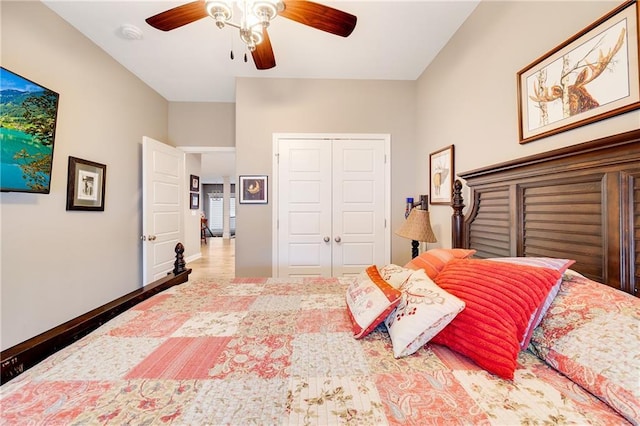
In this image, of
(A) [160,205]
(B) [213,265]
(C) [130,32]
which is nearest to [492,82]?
(C) [130,32]

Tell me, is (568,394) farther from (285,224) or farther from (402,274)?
(285,224)

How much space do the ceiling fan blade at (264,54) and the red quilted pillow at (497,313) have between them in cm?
179

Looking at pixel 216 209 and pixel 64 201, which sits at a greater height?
pixel 216 209

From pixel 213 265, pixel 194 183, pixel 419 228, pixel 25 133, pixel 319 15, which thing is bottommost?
pixel 213 265

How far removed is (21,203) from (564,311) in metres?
3.09

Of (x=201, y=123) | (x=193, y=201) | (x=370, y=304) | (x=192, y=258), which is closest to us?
(x=370, y=304)

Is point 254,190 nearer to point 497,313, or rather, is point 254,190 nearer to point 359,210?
point 359,210

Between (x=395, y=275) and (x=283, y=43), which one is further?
(x=283, y=43)

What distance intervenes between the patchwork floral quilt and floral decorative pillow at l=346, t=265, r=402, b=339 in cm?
5

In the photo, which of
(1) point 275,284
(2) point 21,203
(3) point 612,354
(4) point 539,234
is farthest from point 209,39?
(3) point 612,354

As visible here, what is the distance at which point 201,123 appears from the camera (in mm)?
3584

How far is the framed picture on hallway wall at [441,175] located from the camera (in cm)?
228

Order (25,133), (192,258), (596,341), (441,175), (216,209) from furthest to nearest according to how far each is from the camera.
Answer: (216,209)
(192,258)
(441,175)
(25,133)
(596,341)

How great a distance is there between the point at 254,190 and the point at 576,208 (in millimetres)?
2634
